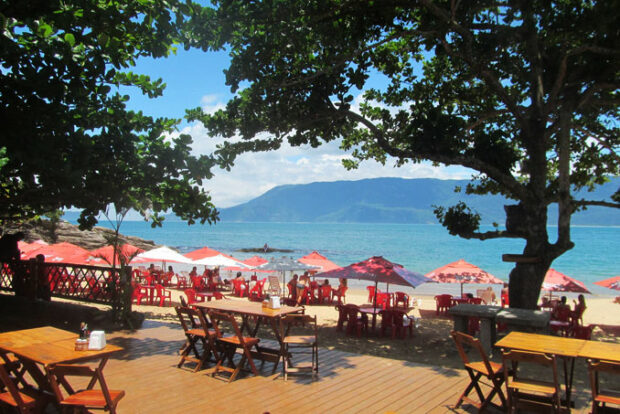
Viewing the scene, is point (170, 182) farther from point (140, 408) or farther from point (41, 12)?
point (140, 408)

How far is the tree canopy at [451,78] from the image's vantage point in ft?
29.7

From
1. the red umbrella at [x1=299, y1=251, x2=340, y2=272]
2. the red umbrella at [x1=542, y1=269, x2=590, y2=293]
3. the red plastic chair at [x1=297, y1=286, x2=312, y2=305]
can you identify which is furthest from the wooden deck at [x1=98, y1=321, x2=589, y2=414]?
the red umbrella at [x1=299, y1=251, x2=340, y2=272]

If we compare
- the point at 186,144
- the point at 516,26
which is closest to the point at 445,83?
the point at 516,26

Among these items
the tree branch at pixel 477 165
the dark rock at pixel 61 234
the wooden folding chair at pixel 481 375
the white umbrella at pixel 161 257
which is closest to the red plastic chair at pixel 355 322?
the tree branch at pixel 477 165

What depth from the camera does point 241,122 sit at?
37.4 ft

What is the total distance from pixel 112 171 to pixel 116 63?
116 inches

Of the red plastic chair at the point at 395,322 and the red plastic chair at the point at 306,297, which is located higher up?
the red plastic chair at the point at 395,322

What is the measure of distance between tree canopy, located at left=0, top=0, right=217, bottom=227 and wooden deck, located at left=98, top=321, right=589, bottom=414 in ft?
10.7

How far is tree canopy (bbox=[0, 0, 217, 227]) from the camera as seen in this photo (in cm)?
608

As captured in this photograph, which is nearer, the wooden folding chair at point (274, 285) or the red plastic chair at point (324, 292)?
the red plastic chair at point (324, 292)

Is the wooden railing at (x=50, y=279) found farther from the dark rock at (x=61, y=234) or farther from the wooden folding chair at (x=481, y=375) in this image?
the dark rock at (x=61, y=234)

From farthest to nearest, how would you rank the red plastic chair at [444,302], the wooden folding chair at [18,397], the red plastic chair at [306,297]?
1. the red plastic chair at [306,297]
2. the red plastic chair at [444,302]
3. the wooden folding chair at [18,397]

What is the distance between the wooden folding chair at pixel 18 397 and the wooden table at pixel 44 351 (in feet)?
0.41

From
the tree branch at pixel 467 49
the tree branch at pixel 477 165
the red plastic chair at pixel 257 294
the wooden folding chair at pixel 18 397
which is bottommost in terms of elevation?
the red plastic chair at pixel 257 294
